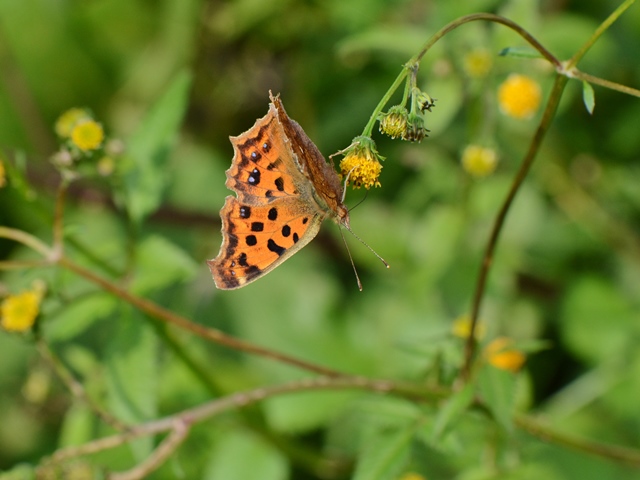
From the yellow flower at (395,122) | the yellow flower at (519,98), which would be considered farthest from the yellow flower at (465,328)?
the yellow flower at (395,122)

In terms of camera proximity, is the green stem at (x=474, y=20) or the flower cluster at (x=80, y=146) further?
the flower cluster at (x=80, y=146)

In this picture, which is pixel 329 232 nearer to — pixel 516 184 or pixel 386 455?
pixel 386 455

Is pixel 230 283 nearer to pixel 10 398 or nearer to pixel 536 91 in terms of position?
pixel 536 91

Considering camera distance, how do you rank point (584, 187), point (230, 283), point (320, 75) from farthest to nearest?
point (320, 75)
point (584, 187)
point (230, 283)

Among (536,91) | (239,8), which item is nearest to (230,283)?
(536,91)

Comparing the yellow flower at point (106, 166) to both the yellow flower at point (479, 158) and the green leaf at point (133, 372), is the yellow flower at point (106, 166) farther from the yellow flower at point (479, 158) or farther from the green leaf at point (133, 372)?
the yellow flower at point (479, 158)

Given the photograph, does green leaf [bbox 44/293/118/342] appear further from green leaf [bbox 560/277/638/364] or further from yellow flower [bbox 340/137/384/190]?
green leaf [bbox 560/277/638/364]
